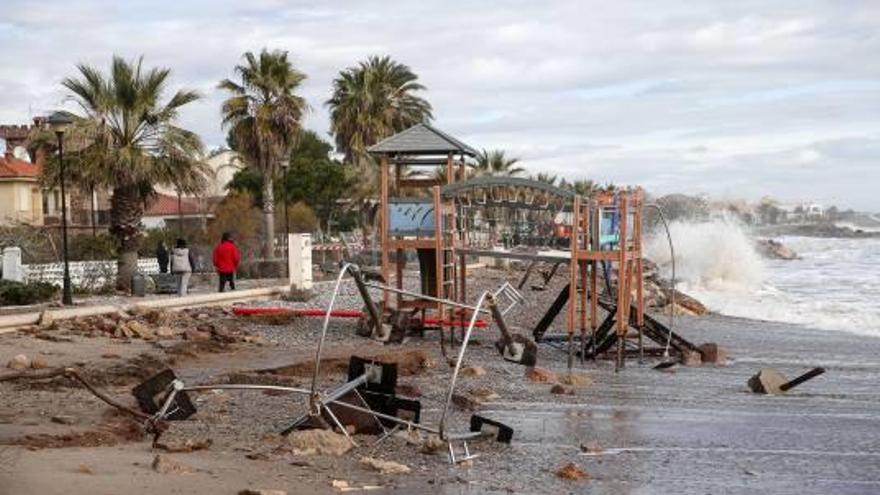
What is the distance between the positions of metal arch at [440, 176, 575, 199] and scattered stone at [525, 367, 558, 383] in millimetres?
3746

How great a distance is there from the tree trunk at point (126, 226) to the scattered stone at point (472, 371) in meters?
15.1

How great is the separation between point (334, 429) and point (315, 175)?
5439cm

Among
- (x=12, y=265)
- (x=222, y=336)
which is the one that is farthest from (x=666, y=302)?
(x=222, y=336)

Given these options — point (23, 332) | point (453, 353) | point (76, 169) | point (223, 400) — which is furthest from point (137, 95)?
point (223, 400)

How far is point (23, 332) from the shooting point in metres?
19.7

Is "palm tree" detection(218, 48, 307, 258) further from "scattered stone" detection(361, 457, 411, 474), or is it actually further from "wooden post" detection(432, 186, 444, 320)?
"scattered stone" detection(361, 457, 411, 474)

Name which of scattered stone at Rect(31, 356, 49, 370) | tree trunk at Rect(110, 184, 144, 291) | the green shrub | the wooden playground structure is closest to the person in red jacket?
tree trunk at Rect(110, 184, 144, 291)

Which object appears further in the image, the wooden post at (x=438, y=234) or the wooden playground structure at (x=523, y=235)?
the wooden post at (x=438, y=234)

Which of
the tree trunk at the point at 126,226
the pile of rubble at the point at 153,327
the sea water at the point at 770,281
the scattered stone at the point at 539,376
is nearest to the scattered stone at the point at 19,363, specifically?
the pile of rubble at the point at 153,327

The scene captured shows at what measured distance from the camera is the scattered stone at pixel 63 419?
11.3 metres

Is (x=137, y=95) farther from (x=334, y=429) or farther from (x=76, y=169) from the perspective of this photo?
(x=334, y=429)

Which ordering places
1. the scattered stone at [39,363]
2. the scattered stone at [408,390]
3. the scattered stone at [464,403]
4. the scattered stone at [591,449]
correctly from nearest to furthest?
the scattered stone at [591,449] → the scattered stone at [464,403] → the scattered stone at [408,390] → the scattered stone at [39,363]

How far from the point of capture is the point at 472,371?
1714cm

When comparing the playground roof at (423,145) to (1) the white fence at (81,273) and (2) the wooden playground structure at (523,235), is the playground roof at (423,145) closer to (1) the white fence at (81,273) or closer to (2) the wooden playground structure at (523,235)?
(2) the wooden playground structure at (523,235)
